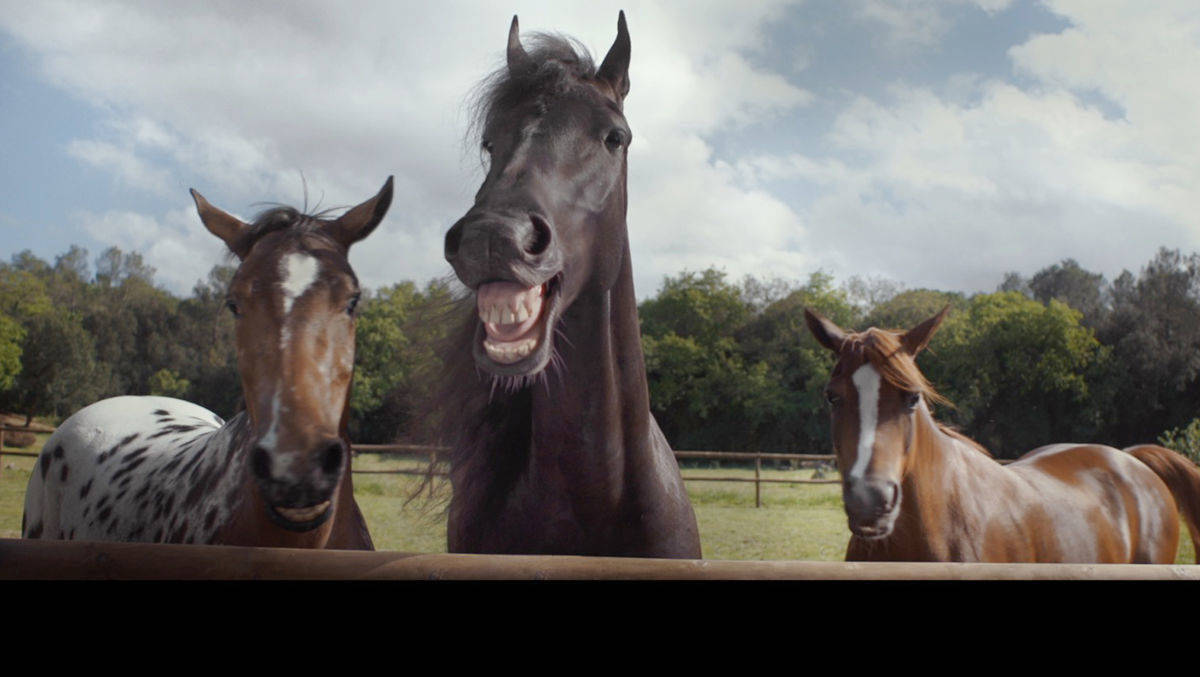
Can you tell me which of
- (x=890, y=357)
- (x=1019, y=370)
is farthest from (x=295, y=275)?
(x=1019, y=370)

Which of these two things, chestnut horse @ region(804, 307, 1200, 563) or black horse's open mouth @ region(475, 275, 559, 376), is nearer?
black horse's open mouth @ region(475, 275, 559, 376)

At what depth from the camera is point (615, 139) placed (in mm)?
1240

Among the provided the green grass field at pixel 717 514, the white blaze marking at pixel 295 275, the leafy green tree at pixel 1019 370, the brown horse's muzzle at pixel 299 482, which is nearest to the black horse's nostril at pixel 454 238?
the white blaze marking at pixel 295 275

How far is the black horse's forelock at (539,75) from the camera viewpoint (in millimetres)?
1233

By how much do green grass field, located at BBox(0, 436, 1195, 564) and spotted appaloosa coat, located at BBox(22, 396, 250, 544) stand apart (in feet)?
0.19

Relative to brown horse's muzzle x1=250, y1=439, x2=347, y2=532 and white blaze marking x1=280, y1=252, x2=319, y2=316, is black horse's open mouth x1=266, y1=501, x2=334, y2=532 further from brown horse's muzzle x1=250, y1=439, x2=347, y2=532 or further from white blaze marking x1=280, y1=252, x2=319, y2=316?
white blaze marking x1=280, y1=252, x2=319, y2=316

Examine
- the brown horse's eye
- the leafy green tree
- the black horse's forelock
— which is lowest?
the leafy green tree

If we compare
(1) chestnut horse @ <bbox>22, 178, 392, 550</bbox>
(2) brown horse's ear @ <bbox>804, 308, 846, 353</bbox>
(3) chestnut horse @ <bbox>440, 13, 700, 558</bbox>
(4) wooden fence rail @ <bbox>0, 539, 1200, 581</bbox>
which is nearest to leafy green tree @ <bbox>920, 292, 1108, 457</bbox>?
(2) brown horse's ear @ <bbox>804, 308, 846, 353</bbox>

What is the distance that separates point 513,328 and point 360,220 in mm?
334

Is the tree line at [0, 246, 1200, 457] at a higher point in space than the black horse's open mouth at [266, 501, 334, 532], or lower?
higher

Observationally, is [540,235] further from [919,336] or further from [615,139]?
[919,336]

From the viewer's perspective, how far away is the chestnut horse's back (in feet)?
6.69

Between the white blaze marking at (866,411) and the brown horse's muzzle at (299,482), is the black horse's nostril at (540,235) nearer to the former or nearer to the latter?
the brown horse's muzzle at (299,482)
